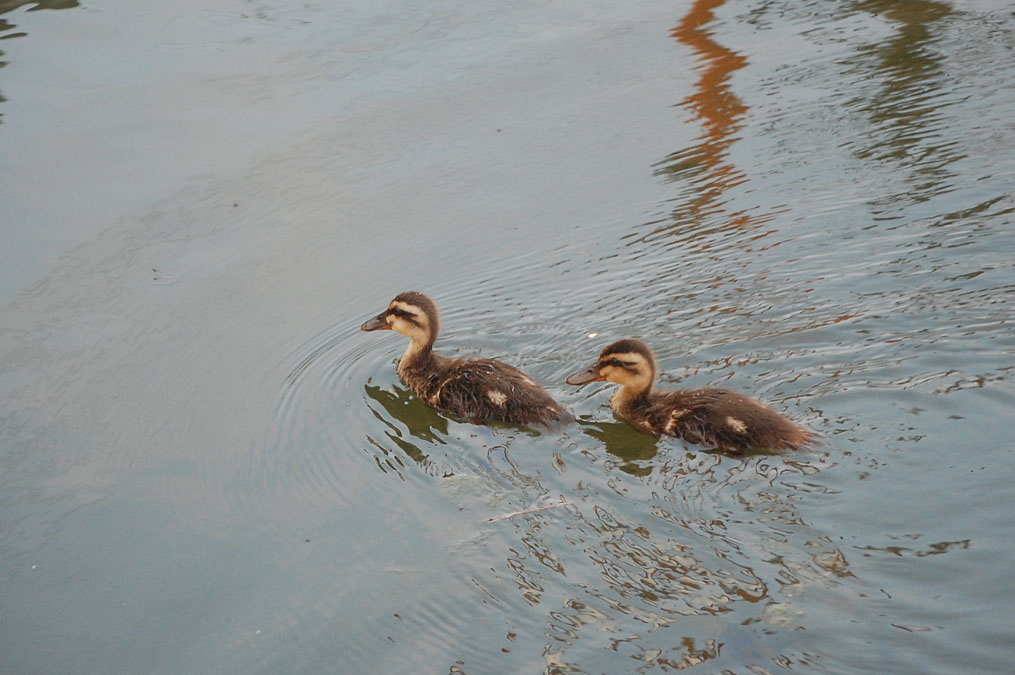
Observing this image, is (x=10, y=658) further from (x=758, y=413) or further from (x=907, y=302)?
(x=907, y=302)

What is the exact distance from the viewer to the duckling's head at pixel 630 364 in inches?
172

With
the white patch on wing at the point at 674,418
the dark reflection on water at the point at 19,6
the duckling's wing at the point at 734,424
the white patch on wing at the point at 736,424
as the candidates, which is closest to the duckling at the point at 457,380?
the white patch on wing at the point at 674,418

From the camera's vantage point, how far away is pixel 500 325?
5098 mm

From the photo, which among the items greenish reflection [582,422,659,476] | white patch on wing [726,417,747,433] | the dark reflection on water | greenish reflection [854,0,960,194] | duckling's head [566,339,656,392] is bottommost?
greenish reflection [582,422,659,476]

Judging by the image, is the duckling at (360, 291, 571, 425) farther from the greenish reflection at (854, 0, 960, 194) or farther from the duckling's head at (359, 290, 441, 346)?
the greenish reflection at (854, 0, 960, 194)

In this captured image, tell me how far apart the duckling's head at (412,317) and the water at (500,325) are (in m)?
0.30

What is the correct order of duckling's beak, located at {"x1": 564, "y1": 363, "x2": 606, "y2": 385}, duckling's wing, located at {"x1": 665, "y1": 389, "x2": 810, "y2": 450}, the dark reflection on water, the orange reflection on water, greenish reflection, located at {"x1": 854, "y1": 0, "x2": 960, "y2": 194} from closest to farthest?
duckling's wing, located at {"x1": 665, "y1": 389, "x2": 810, "y2": 450} → duckling's beak, located at {"x1": 564, "y1": 363, "x2": 606, "y2": 385} → greenish reflection, located at {"x1": 854, "y1": 0, "x2": 960, "y2": 194} → the orange reflection on water → the dark reflection on water

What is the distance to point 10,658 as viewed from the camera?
3.24 m

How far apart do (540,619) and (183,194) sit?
4042mm

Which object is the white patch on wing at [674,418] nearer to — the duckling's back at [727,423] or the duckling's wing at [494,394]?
the duckling's back at [727,423]

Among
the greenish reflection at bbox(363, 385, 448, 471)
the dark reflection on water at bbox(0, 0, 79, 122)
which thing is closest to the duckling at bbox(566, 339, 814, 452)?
the greenish reflection at bbox(363, 385, 448, 471)

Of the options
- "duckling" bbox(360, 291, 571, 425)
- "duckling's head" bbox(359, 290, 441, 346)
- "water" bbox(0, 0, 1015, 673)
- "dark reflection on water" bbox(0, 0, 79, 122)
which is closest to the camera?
"water" bbox(0, 0, 1015, 673)

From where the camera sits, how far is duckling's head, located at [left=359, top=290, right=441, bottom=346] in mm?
4840

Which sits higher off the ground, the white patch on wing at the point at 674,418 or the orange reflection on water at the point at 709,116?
the orange reflection on water at the point at 709,116
